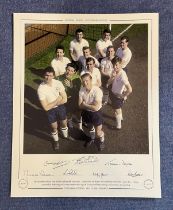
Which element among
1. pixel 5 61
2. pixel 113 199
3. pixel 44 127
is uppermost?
pixel 5 61

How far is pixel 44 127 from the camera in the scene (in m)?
0.54

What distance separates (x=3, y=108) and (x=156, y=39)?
0.26 metres

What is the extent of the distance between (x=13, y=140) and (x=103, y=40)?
21 centimetres

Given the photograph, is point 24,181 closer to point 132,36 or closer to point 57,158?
point 57,158

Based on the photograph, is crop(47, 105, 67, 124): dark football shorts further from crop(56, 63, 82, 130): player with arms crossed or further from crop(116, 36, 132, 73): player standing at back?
crop(116, 36, 132, 73): player standing at back

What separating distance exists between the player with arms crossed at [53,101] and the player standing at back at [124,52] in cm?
10

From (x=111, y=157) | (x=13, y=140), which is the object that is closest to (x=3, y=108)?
(x=13, y=140)

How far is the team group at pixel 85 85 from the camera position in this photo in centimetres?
54

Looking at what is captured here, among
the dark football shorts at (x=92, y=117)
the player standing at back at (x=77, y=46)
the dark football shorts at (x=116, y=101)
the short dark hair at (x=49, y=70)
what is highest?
the player standing at back at (x=77, y=46)

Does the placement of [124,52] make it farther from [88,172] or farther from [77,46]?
[88,172]

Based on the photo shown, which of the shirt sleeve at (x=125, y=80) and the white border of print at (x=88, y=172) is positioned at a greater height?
the shirt sleeve at (x=125, y=80)

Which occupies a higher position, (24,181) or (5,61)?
(5,61)
